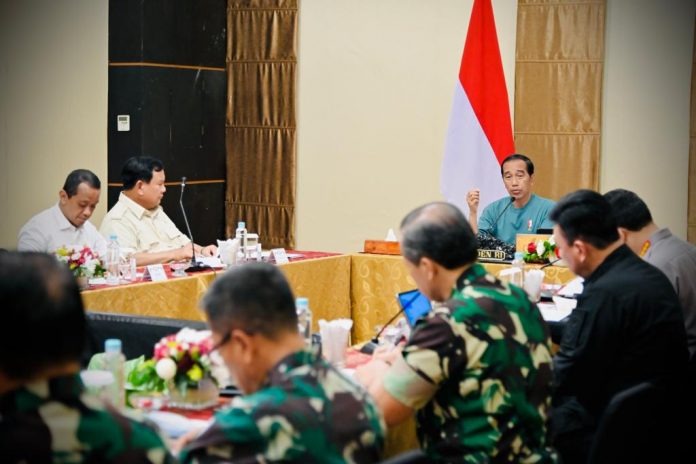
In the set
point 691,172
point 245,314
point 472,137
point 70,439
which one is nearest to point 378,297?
point 472,137

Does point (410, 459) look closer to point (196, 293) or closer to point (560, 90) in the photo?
point (196, 293)

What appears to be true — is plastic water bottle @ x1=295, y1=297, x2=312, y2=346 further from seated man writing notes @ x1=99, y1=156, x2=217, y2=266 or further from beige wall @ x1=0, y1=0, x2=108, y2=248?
beige wall @ x1=0, y1=0, x2=108, y2=248

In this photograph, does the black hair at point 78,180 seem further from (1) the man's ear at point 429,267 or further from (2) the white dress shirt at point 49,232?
(1) the man's ear at point 429,267

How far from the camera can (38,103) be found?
8.14 metres

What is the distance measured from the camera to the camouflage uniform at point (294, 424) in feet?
6.08

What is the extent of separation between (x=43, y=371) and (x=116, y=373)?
1.23 m

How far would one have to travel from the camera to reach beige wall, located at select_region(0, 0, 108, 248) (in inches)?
314

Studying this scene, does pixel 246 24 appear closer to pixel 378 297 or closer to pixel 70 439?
pixel 378 297

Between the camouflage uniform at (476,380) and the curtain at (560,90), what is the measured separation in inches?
186

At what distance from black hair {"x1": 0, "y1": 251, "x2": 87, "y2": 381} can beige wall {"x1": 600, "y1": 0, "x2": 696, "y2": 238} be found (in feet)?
19.5

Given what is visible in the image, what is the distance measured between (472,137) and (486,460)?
495cm

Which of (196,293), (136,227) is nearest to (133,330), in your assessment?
(196,293)

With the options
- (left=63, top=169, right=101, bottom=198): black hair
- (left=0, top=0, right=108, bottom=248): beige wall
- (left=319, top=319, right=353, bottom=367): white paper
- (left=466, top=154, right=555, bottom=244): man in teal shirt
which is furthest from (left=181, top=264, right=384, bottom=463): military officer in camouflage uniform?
(left=0, top=0, right=108, bottom=248): beige wall

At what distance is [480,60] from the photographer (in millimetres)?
7254
